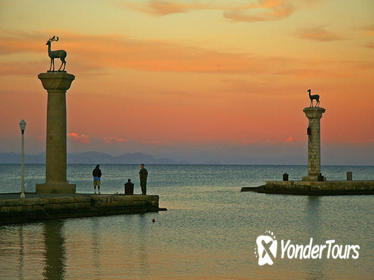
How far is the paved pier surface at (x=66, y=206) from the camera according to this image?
31484 mm

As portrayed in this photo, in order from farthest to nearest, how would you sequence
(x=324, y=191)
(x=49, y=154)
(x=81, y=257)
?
1. (x=324, y=191)
2. (x=49, y=154)
3. (x=81, y=257)

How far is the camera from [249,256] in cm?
2256

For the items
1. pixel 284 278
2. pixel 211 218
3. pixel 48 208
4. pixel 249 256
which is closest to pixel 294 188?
pixel 211 218

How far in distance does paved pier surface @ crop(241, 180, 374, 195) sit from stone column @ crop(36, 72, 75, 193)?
30544mm

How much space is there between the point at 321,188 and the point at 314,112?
6829 mm

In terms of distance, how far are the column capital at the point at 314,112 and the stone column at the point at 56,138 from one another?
29.7m

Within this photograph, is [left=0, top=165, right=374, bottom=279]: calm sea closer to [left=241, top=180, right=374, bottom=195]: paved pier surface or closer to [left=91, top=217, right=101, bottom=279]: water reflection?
[left=91, top=217, right=101, bottom=279]: water reflection

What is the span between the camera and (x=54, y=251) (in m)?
22.5

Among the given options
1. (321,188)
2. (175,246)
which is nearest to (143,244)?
(175,246)

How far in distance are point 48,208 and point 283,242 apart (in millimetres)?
11766

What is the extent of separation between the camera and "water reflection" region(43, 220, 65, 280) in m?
18.4

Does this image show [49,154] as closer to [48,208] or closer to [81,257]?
[48,208]

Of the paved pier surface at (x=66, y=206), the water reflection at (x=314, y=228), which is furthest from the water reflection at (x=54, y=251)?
the water reflection at (x=314, y=228)

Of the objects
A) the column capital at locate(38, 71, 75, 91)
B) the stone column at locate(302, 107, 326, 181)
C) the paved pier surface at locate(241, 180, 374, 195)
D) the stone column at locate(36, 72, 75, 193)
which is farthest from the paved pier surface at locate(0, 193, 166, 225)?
the paved pier surface at locate(241, 180, 374, 195)
